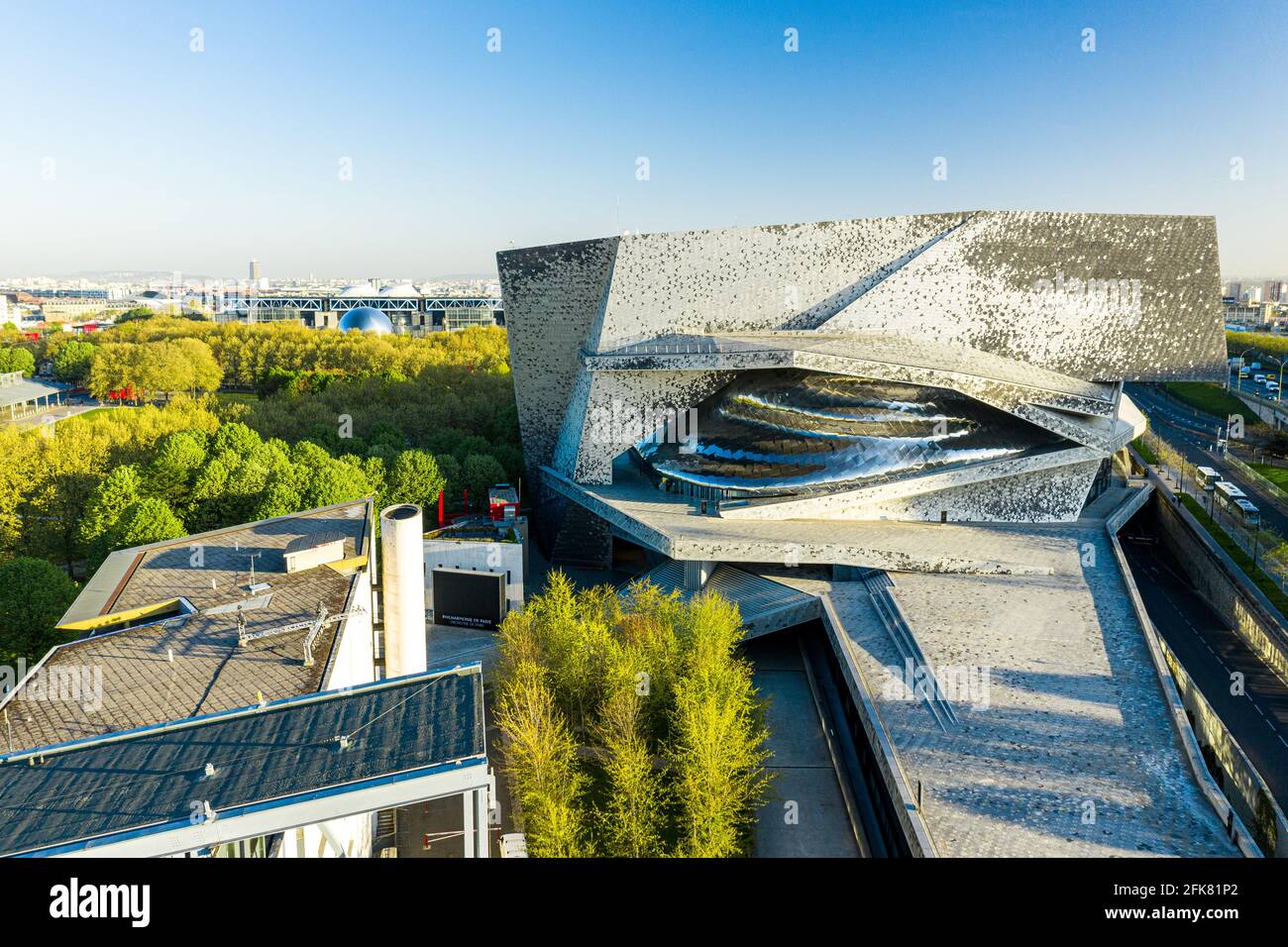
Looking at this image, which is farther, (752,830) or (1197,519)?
(1197,519)

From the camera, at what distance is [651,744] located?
18.2m

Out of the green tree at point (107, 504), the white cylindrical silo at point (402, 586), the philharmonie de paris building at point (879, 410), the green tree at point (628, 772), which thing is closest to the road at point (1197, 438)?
the philharmonie de paris building at point (879, 410)

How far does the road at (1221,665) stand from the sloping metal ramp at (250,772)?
17747mm

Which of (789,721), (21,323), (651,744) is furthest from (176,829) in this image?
(21,323)

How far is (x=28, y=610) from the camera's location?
70.3ft

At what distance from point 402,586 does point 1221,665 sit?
22.4 metres

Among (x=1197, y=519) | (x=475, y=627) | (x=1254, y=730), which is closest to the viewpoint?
(x=1254, y=730)

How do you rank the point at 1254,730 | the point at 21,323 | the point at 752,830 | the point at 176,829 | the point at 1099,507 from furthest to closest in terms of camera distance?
the point at 21,323 → the point at 1099,507 → the point at 1254,730 → the point at 752,830 → the point at 176,829

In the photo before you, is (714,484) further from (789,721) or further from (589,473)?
(789,721)

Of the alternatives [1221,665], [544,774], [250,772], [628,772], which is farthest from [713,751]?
[1221,665]

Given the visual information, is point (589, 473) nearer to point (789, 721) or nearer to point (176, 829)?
point (789, 721)

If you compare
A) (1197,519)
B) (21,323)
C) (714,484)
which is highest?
(21,323)

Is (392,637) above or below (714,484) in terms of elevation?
below

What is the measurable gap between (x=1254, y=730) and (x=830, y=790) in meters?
10.9
